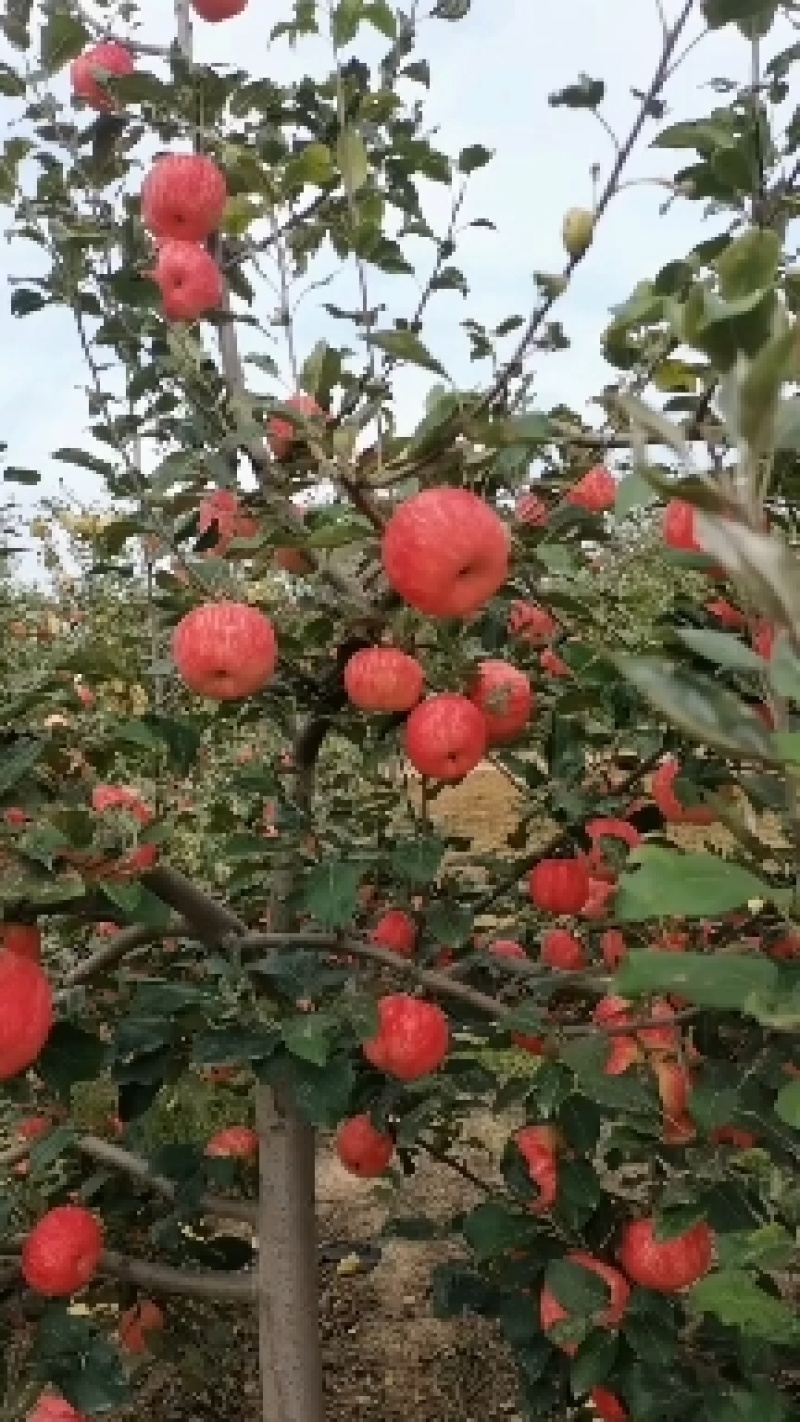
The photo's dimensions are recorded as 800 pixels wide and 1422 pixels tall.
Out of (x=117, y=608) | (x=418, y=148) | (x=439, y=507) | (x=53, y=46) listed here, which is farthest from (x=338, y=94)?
(x=117, y=608)

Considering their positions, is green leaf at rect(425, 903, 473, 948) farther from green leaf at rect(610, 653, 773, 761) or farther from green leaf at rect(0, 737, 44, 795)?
green leaf at rect(610, 653, 773, 761)

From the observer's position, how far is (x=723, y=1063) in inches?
66.6

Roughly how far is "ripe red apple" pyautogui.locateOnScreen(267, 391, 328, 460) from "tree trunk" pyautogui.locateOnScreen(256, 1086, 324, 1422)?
977 millimetres

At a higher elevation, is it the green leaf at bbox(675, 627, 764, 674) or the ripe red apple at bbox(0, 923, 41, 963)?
the green leaf at bbox(675, 627, 764, 674)

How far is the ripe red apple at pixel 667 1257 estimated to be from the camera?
187cm

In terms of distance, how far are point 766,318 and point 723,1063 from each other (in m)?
1.25

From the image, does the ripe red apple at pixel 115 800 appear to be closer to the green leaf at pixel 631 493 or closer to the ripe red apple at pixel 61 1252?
the ripe red apple at pixel 61 1252

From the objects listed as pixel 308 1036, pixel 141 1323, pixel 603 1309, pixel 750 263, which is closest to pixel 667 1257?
pixel 603 1309

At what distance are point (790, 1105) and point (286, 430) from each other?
132cm

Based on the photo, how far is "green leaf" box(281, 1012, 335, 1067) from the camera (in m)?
1.71

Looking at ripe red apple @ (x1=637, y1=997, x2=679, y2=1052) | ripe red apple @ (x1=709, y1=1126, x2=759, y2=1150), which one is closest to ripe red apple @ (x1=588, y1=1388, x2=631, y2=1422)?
ripe red apple @ (x1=709, y1=1126, x2=759, y2=1150)

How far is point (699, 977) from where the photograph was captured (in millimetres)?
796

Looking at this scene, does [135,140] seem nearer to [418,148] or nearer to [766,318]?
[418,148]

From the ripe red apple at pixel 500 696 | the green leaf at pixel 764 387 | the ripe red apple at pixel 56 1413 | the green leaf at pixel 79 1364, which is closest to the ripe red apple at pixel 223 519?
the ripe red apple at pixel 500 696
